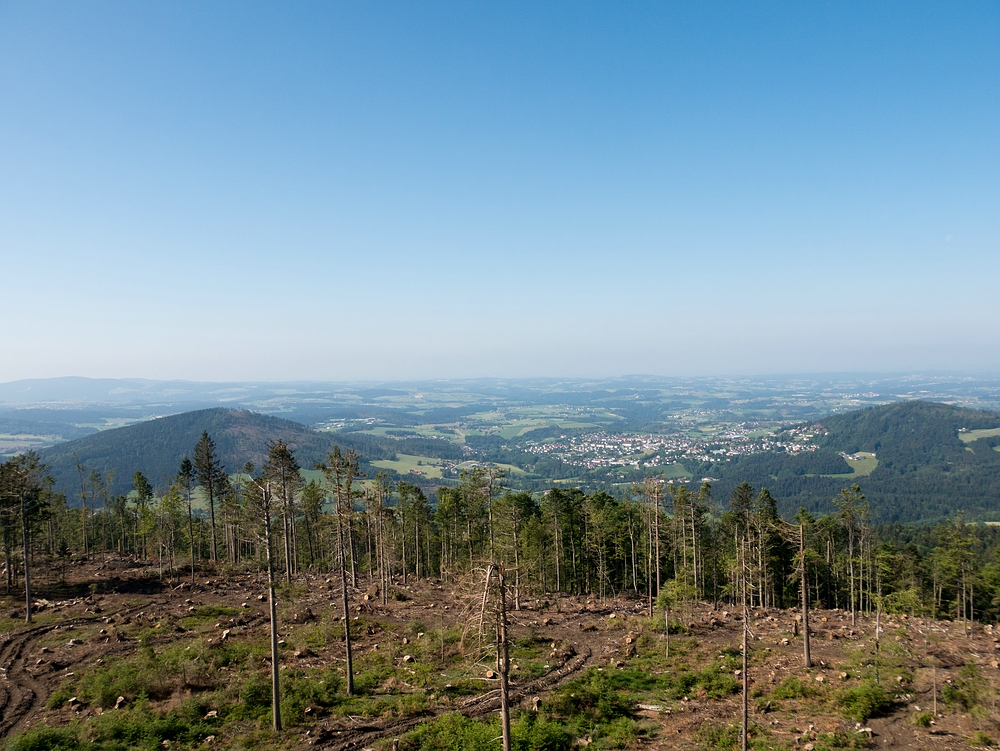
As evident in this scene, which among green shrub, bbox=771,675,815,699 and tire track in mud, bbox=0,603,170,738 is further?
green shrub, bbox=771,675,815,699

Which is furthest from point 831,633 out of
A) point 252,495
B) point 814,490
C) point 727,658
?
point 814,490

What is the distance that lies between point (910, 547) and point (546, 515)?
135 ft

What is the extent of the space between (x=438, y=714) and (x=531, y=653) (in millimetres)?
10049

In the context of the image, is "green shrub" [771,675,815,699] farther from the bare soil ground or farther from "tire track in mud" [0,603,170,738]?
"tire track in mud" [0,603,170,738]

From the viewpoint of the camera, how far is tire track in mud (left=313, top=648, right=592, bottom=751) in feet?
57.2

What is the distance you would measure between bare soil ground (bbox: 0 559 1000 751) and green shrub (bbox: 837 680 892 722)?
32 centimetres

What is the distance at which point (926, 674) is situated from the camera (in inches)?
950

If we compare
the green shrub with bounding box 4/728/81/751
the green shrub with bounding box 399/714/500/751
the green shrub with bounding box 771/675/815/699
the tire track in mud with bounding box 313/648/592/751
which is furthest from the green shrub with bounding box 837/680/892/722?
the green shrub with bounding box 4/728/81/751

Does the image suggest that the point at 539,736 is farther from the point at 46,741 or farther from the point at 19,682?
the point at 19,682

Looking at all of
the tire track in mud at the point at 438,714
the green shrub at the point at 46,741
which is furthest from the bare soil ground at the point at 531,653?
the green shrub at the point at 46,741

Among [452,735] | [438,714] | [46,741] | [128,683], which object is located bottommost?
[438,714]

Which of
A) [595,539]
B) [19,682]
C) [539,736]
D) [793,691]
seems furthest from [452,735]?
[595,539]

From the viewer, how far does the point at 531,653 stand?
28250 millimetres

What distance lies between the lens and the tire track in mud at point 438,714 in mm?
17422
